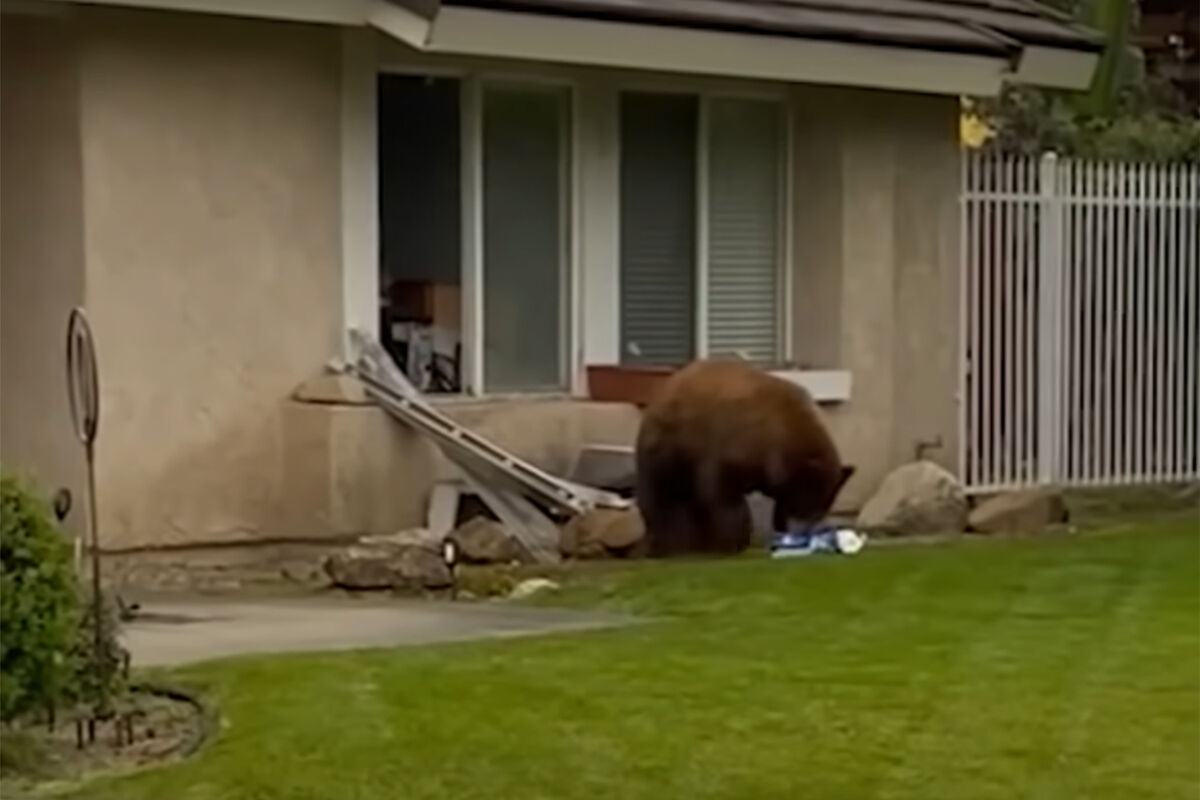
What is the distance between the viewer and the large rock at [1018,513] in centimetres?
1830

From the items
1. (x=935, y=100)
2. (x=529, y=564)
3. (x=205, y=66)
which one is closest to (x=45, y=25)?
(x=205, y=66)

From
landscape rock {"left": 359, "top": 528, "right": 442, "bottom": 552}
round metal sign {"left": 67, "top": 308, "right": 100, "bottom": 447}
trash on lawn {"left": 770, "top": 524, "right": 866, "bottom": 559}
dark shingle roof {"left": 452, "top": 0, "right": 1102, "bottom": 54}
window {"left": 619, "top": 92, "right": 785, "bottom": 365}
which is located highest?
dark shingle roof {"left": 452, "top": 0, "right": 1102, "bottom": 54}

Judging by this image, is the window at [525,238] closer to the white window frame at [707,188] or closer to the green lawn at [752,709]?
the white window frame at [707,188]

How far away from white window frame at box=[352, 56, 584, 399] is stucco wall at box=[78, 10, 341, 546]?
11 centimetres

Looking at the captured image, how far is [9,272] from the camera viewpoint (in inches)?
635

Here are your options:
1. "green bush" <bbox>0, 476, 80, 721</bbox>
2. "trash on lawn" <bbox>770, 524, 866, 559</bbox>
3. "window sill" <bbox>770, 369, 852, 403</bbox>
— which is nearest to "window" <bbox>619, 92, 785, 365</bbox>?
"window sill" <bbox>770, 369, 852, 403</bbox>

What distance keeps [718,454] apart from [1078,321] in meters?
5.08

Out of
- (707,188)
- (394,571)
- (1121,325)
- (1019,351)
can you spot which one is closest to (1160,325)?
(1121,325)

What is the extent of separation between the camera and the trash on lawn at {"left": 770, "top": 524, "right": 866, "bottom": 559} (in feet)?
53.6

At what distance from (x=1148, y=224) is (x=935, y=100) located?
211 cm

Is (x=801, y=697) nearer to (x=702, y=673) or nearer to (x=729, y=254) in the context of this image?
(x=702, y=673)

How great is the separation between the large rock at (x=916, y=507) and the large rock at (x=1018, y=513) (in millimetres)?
126

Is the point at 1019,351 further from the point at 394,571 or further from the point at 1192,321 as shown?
the point at 394,571

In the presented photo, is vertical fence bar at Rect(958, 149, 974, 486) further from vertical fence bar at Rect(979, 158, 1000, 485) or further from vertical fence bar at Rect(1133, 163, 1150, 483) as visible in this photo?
vertical fence bar at Rect(1133, 163, 1150, 483)
